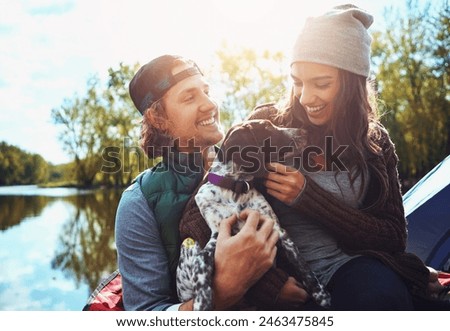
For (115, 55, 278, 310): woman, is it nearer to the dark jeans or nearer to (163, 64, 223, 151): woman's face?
(163, 64, 223, 151): woman's face

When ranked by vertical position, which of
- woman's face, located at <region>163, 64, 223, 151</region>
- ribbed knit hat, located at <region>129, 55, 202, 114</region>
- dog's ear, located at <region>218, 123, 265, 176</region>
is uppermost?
ribbed knit hat, located at <region>129, 55, 202, 114</region>

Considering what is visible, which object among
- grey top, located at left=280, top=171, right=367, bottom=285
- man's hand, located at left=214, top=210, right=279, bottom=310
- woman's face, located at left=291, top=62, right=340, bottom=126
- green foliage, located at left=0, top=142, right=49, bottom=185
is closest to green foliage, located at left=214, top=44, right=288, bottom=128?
woman's face, located at left=291, top=62, right=340, bottom=126

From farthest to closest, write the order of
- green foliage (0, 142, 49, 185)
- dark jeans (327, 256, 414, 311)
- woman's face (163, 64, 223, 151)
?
green foliage (0, 142, 49, 185) < woman's face (163, 64, 223, 151) < dark jeans (327, 256, 414, 311)

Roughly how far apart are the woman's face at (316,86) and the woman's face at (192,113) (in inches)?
13.9

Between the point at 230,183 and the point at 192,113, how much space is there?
33 cm

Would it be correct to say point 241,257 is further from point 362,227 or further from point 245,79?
point 245,79

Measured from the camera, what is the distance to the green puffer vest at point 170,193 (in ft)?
6.78

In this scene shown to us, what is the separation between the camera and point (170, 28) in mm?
2635

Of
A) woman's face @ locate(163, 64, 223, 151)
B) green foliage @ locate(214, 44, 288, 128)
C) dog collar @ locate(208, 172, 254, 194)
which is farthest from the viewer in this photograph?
green foliage @ locate(214, 44, 288, 128)

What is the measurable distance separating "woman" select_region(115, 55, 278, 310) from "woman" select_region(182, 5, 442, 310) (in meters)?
0.10

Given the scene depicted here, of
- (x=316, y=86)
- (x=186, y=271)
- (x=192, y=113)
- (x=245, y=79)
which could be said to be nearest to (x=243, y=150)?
(x=192, y=113)

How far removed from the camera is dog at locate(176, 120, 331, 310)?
6.59 ft

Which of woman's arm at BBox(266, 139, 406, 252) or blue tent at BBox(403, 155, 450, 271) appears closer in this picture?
woman's arm at BBox(266, 139, 406, 252)
